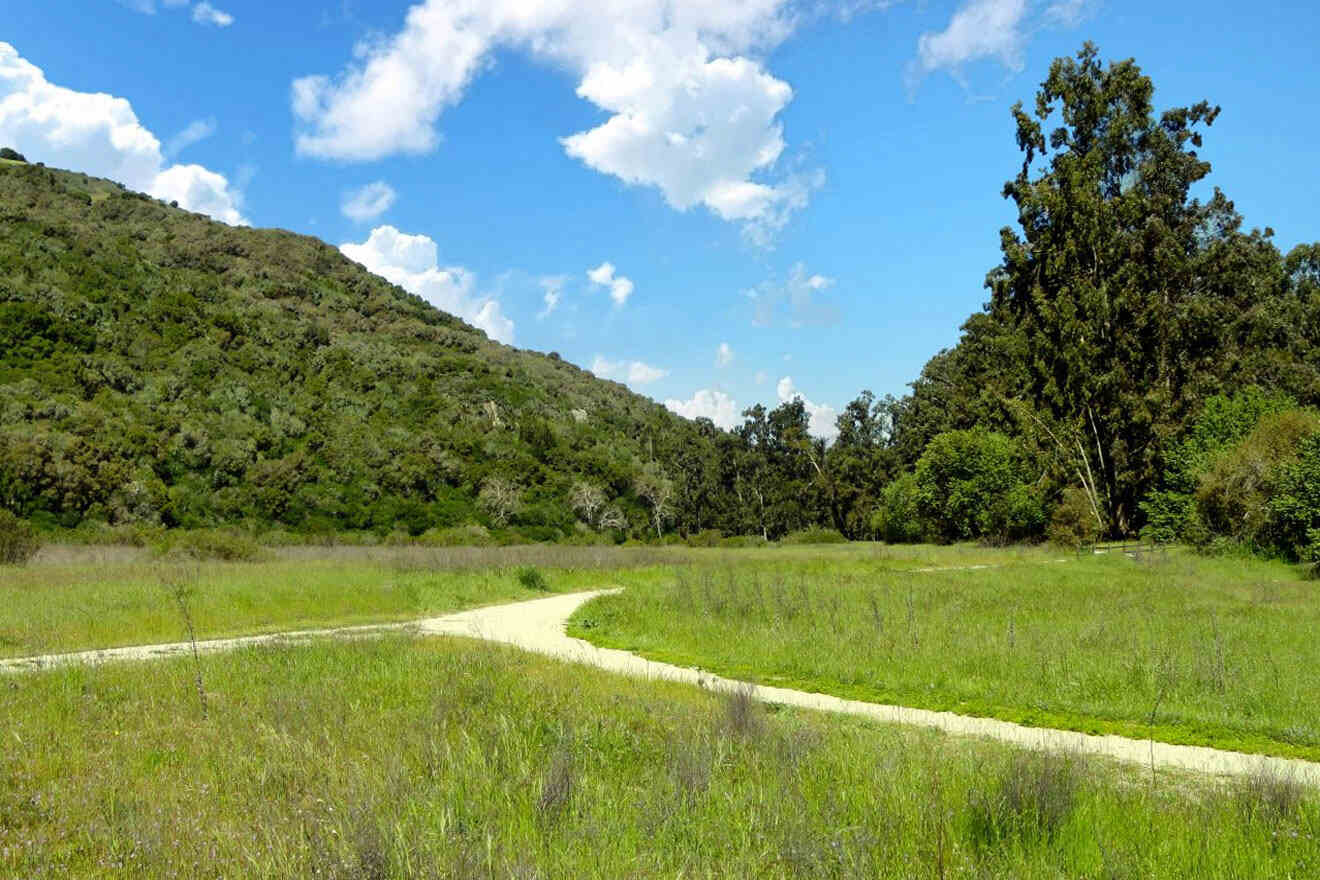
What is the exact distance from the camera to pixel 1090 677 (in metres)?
11.1

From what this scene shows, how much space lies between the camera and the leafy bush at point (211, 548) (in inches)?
1277

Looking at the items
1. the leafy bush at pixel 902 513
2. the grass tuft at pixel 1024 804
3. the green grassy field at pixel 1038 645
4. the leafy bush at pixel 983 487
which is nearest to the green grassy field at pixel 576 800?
the grass tuft at pixel 1024 804

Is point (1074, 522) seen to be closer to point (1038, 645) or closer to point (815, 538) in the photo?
point (815, 538)

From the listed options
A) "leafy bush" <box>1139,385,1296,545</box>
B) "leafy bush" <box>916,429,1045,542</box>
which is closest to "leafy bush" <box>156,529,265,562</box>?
"leafy bush" <box>916,429,1045,542</box>

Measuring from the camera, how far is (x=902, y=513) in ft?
198

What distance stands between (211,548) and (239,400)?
3050cm

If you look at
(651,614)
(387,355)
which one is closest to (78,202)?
(387,355)

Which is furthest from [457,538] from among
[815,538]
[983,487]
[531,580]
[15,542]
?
[983,487]

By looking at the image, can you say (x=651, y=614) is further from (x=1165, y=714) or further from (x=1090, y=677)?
(x=1165, y=714)

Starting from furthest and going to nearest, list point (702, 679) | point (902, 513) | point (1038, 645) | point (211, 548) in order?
1. point (902, 513)
2. point (211, 548)
3. point (1038, 645)
4. point (702, 679)

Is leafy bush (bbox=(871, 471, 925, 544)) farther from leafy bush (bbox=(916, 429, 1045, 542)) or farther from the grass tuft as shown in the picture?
the grass tuft

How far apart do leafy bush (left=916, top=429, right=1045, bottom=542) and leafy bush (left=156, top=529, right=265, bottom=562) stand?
137 feet

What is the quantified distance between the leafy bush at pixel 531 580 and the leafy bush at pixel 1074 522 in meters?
31.2

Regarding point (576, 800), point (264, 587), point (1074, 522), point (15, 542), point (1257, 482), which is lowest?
point (264, 587)
